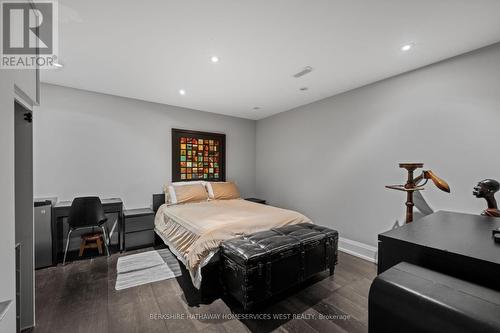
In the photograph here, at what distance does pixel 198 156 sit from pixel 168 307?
2.97 metres

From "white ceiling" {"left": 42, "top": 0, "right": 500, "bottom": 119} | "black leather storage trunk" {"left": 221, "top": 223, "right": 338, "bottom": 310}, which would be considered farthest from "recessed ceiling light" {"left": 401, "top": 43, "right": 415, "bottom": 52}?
"black leather storage trunk" {"left": 221, "top": 223, "right": 338, "bottom": 310}

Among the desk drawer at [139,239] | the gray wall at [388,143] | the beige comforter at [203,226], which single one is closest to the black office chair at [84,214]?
the desk drawer at [139,239]

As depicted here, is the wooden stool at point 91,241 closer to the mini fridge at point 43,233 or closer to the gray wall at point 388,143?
the mini fridge at point 43,233

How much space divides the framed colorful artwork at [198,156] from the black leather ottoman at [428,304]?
3849mm

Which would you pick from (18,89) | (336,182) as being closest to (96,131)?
(18,89)

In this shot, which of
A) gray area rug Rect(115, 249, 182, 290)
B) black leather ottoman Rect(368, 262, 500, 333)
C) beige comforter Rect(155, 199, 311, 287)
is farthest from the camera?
gray area rug Rect(115, 249, 182, 290)

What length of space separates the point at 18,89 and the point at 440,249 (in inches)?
98.5

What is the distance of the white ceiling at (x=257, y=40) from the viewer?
1.61 metres

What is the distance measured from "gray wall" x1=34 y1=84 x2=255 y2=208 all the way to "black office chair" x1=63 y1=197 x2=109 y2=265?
557 mm

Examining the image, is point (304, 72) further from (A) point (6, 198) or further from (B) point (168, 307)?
(B) point (168, 307)

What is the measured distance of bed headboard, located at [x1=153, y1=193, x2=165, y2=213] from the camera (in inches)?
150

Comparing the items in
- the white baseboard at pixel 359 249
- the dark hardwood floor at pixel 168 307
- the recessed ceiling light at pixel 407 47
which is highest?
the recessed ceiling light at pixel 407 47

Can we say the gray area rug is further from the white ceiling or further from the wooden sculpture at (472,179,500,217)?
the wooden sculpture at (472,179,500,217)

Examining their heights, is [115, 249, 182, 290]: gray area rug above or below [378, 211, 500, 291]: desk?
below
